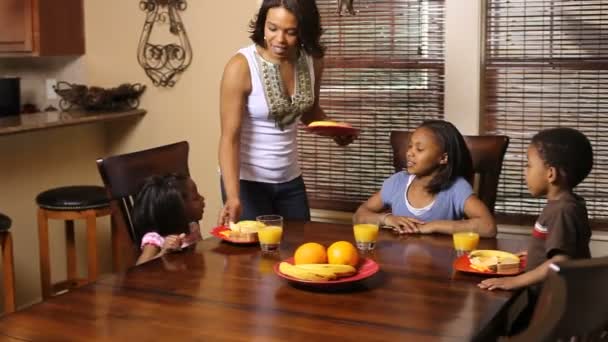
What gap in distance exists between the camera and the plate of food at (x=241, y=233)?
7.64 feet

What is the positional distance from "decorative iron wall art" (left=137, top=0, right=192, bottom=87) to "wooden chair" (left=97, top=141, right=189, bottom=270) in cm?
139

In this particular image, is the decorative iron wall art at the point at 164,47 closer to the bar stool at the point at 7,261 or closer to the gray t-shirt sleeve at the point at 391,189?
the bar stool at the point at 7,261

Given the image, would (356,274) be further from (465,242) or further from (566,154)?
(566,154)

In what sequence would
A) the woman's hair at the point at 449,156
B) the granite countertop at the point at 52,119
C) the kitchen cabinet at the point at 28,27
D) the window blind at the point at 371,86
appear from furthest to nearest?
→ the kitchen cabinet at the point at 28,27 → the window blind at the point at 371,86 → the granite countertop at the point at 52,119 → the woman's hair at the point at 449,156

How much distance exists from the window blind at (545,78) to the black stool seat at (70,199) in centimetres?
171

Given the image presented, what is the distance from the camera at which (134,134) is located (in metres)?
4.25

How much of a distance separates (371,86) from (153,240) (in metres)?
1.55

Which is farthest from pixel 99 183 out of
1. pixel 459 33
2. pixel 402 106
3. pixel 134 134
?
pixel 459 33

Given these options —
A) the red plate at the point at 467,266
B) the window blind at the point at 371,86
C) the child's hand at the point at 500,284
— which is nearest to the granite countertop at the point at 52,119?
the window blind at the point at 371,86

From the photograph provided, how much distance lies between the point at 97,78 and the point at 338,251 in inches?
105

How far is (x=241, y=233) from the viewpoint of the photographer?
2340 mm

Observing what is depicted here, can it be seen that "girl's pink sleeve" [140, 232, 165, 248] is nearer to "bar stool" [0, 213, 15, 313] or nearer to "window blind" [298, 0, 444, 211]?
"bar stool" [0, 213, 15, 313]

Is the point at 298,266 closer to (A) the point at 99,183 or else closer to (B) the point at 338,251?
(B) the point at 338,251

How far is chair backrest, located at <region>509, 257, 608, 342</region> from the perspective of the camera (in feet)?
4.09
